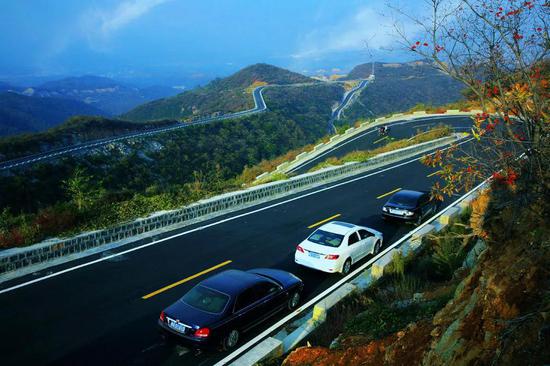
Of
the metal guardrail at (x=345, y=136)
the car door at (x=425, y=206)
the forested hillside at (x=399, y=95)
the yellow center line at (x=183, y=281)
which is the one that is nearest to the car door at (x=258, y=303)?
the yellow center line at (x=183, y=281)

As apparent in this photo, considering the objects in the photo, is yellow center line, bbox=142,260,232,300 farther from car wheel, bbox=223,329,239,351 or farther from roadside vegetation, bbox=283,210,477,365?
roadside vegetation, bbox=283,210,477,365

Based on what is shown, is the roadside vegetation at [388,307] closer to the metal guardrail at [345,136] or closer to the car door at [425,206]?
the car door at [425,206]

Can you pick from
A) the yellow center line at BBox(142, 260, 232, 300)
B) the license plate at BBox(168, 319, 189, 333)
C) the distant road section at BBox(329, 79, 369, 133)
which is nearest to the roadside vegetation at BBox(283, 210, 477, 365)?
the license plate at BBox(168, 319, 189, 333)

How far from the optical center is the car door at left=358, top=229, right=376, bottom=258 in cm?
1412

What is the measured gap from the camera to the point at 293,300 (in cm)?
1108

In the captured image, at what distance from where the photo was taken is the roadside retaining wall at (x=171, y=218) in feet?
41.1

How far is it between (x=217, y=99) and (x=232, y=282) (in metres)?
107

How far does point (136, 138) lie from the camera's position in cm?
4925

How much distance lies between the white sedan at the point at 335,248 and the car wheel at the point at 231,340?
171 inches

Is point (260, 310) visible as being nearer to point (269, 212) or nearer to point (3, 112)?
point (269, 212)

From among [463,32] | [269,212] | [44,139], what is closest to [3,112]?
[44,139]

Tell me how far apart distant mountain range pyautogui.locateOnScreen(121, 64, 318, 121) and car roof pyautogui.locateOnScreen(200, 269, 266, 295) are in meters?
78.6

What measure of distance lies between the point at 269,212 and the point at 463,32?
13109 millimetres

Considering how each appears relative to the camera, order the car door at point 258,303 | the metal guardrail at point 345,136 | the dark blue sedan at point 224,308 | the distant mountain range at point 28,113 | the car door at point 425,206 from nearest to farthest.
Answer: the dark blue sedan at point 224,308, the car door at point 258,303, the car door at point 425,206, the metal guardrail at point 345,136, the distant mountain range at point 28,113
